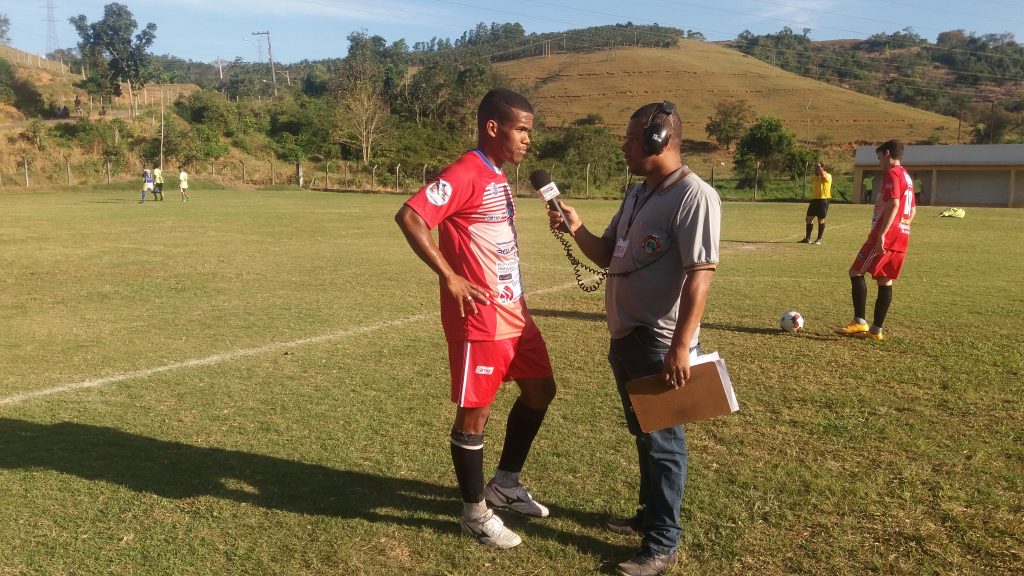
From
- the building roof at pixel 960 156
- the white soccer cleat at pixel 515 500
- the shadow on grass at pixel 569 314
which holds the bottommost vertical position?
the white soccer cleat at pixel 515 500

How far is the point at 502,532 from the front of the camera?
369cm

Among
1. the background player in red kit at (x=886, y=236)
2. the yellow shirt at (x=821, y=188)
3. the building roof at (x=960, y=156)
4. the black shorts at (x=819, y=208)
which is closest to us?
the background player in red kit at (x=886, y=236)

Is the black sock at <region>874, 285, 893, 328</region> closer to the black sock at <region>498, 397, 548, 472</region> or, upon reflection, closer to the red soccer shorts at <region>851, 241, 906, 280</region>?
the red soccer shorts at <region>851, 241, 906, 280</region>

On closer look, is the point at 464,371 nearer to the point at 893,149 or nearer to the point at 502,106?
the point at 502,106

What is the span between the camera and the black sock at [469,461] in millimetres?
3723

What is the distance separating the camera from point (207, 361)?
6.97 m

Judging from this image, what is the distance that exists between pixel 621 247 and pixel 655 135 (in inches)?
20.8

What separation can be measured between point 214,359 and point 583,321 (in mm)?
4089

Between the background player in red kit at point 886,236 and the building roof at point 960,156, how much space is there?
43729mm

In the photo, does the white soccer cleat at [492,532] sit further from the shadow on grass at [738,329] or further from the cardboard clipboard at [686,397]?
the shadow on grass at [738,329]

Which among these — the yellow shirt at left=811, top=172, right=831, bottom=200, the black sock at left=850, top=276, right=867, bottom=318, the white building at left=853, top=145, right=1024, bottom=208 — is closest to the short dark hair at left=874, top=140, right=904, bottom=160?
the black sock at left=850, top=276, right=867, bottom=318

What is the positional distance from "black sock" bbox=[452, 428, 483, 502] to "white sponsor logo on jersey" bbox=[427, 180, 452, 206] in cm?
114

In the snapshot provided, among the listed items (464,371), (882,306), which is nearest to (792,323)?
(882,306)

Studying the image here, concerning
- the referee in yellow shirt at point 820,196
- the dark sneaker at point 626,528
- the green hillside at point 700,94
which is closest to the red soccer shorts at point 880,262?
the dark sneaker at point 626,528
